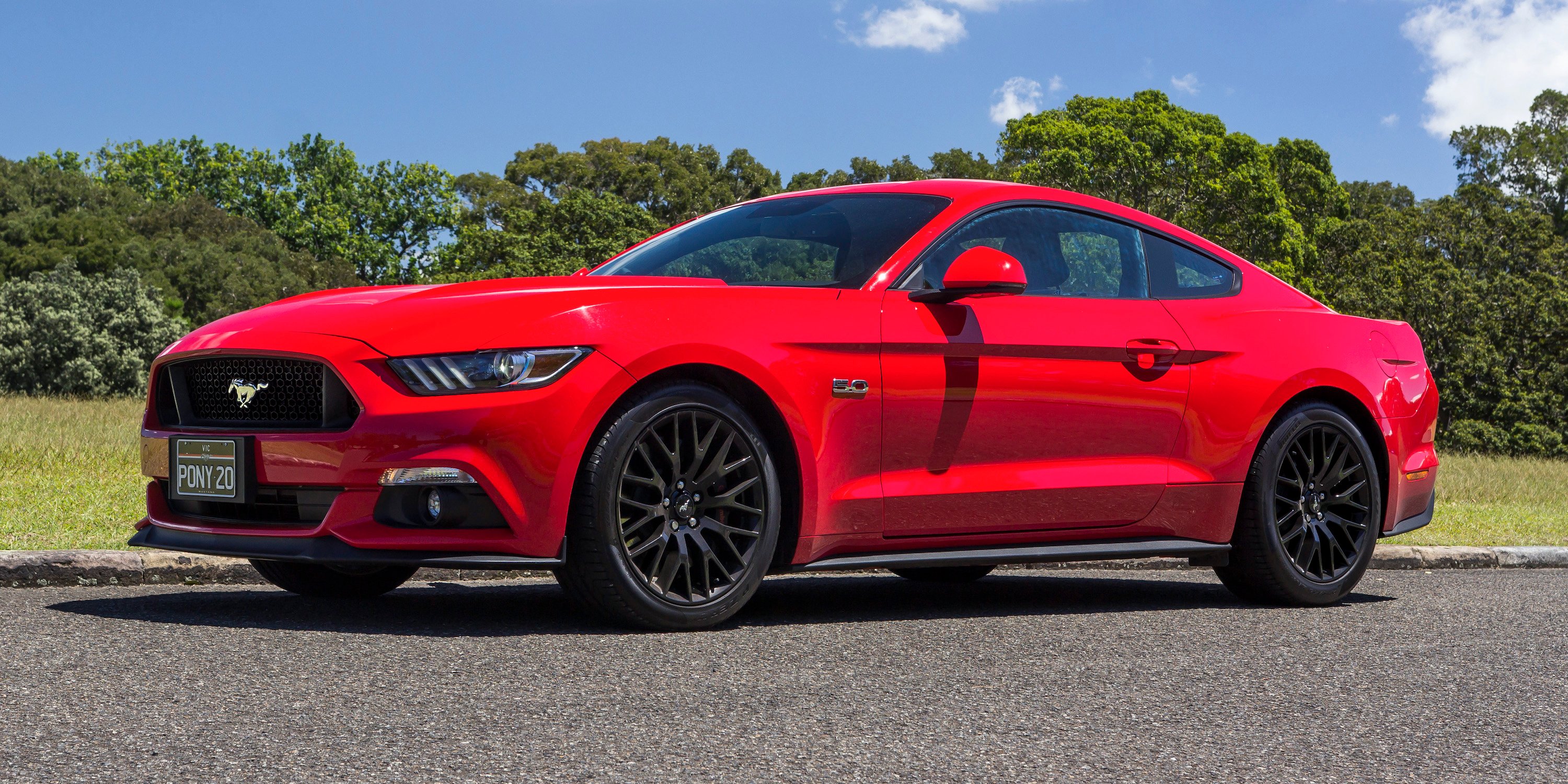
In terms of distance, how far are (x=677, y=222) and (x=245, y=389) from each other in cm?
4986

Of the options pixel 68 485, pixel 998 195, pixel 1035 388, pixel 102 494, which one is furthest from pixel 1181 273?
pixel 68 485

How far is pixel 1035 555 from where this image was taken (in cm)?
540

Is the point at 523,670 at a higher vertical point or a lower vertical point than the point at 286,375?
lower

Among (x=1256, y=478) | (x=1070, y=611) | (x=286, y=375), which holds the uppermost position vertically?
(x=286, y=375)

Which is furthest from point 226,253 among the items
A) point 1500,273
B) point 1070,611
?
point 1070,611

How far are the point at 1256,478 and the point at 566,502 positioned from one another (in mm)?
2993

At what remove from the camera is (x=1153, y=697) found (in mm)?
4039

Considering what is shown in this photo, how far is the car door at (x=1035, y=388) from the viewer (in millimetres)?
5125

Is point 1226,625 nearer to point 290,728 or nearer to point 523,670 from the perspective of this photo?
point 523,670

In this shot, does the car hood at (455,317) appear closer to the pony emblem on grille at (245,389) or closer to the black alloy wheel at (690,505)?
the pony emblem on grille at (245,389)

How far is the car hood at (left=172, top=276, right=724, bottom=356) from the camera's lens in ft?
14.6

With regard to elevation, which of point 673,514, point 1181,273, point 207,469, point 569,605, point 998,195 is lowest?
point 569,605

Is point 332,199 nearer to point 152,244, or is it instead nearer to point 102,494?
point 152,244

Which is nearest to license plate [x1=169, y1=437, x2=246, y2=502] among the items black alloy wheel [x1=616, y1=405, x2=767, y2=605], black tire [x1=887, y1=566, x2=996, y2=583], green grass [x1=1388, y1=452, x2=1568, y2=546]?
black alloy wheel [x1=616, y1=405, x2=767, y2=605]
